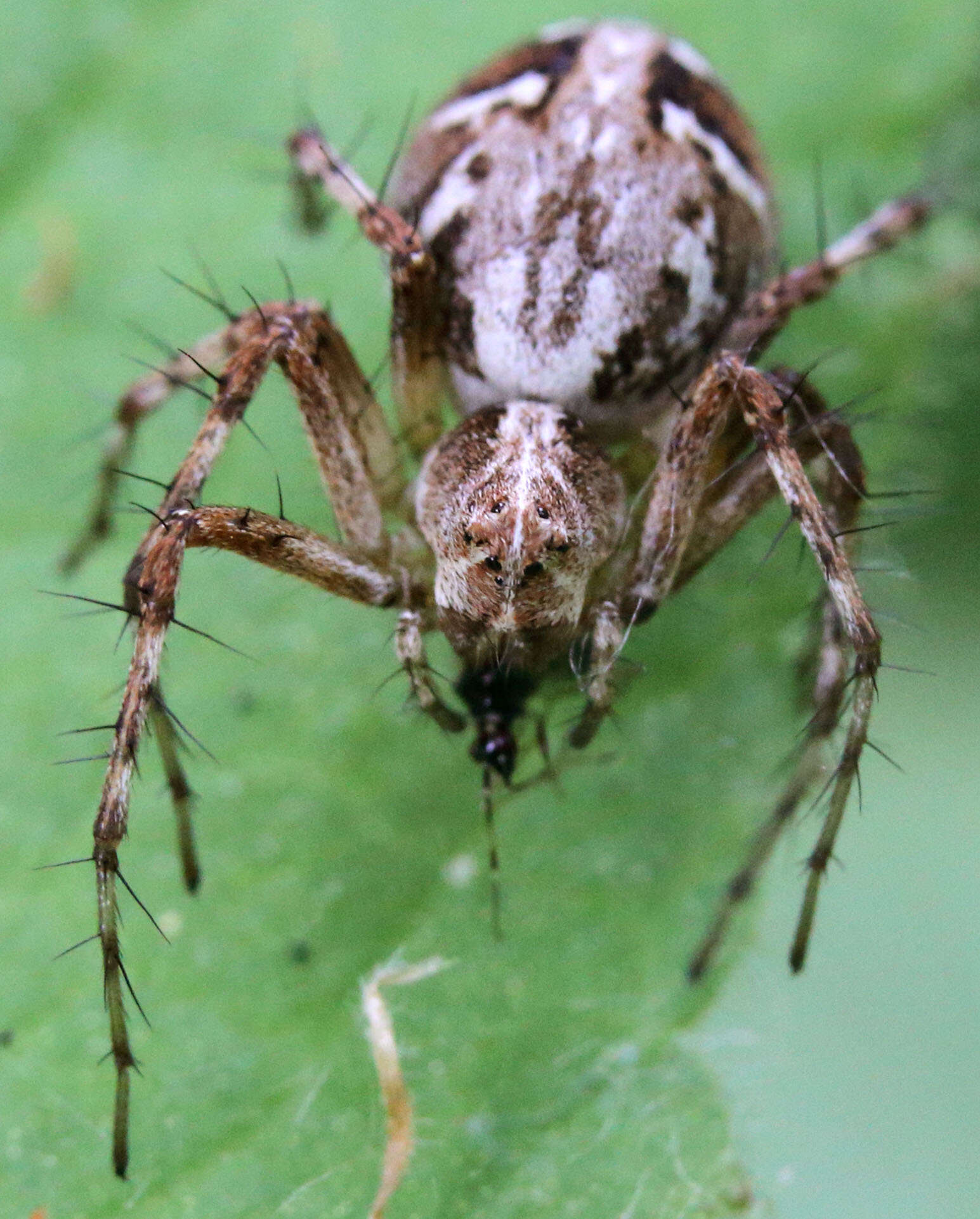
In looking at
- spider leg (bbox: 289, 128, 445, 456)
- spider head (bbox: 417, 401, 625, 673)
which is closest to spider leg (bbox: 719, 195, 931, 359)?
spider head (bbox: 417, 401, 625, 673)

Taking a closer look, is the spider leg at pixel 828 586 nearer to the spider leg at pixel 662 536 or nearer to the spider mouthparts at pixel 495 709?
the spider leg at pixel 662 536

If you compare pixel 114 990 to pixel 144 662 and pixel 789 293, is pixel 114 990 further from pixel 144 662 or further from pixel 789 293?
pixel 789 293

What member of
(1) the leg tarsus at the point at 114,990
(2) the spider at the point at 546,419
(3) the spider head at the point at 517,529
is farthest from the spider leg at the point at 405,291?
(1) the leg tarsus at the point at 114,990

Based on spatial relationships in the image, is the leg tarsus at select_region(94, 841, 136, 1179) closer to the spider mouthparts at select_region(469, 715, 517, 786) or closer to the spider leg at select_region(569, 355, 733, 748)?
the spider mouthparts at select_region(469, 715, 517, 786)

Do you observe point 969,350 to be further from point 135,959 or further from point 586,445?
point 135,959

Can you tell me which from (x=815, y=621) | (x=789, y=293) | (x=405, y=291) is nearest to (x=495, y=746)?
(x=815, y=621)

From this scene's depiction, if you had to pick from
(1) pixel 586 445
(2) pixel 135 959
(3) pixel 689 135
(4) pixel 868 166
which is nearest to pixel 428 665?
(1) pixel 586 445

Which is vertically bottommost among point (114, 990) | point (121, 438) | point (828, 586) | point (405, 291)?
point (114, 990)
